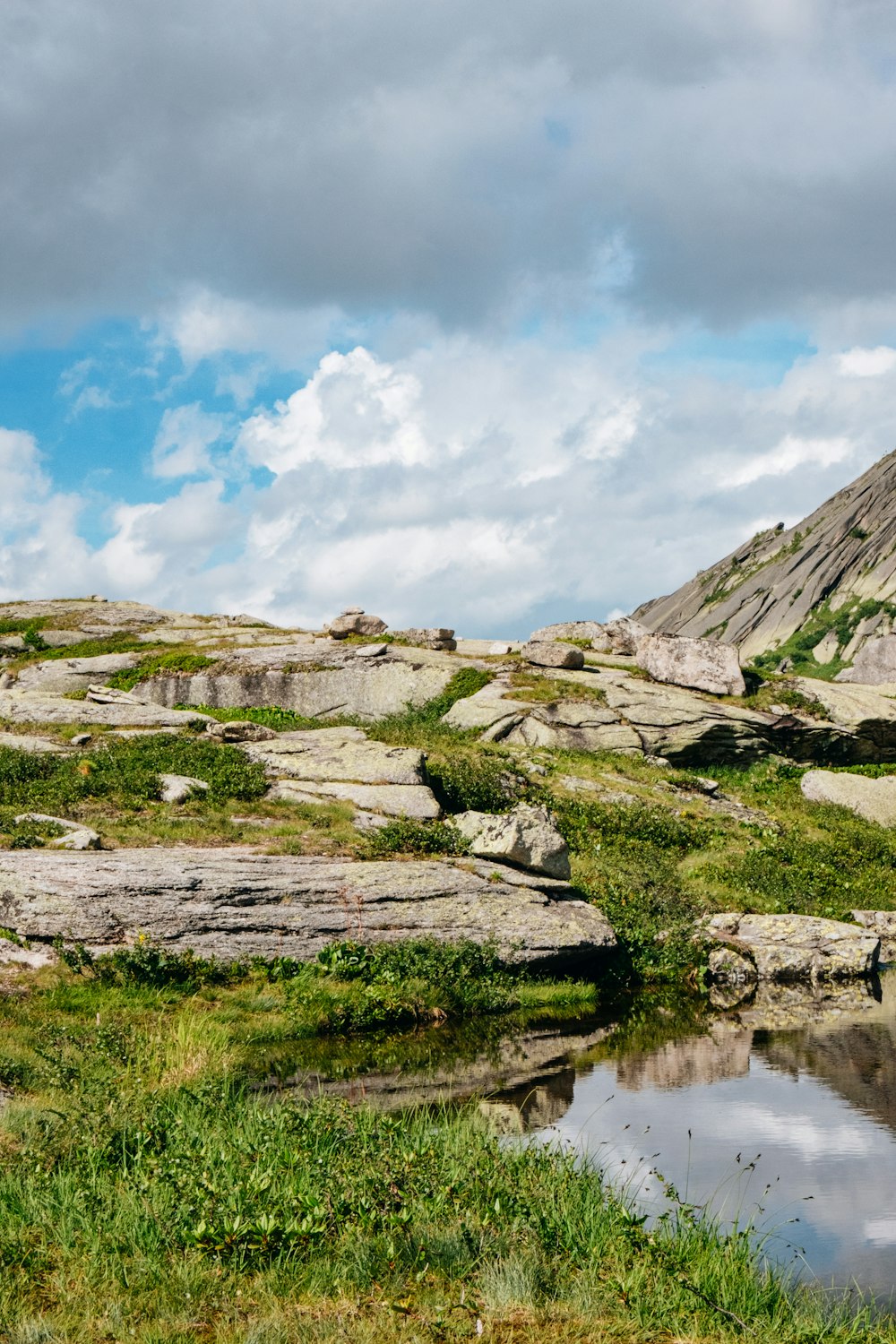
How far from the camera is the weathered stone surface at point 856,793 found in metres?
38.0

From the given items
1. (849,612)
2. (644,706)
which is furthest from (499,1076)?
(849,612)

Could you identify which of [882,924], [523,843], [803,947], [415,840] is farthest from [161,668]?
[803,947]

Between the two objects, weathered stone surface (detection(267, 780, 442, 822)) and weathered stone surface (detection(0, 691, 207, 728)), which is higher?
weathered stone surface (detection(0, 691, 207, 728))

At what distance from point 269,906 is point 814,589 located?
10129 cm

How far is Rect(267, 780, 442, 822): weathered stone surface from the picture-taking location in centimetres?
2666

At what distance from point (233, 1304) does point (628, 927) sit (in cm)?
1782

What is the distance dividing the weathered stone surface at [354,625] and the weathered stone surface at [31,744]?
24814 mm

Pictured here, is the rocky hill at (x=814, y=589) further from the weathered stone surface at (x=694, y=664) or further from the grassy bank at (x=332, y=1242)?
the grassy bank at (x=332, y=1242)

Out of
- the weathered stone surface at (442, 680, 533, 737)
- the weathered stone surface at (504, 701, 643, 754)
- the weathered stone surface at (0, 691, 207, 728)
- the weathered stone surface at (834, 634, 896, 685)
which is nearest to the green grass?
the weathered stone surface at (0, 691, 207, 728)

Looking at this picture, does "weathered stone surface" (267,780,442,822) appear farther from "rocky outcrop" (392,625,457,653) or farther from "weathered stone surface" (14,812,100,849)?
"rocky outcrop" (392,625,457,653)

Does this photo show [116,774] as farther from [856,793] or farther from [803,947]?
[856,793]

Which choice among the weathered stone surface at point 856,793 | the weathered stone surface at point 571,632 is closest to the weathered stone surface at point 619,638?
the weathered stone surface at point 571,632

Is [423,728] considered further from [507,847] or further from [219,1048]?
[219,1048]

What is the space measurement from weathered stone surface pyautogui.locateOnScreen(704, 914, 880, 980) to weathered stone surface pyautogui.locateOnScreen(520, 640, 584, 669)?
24.7m
